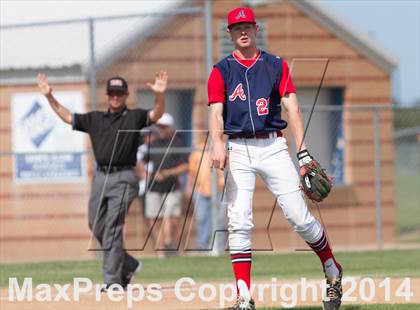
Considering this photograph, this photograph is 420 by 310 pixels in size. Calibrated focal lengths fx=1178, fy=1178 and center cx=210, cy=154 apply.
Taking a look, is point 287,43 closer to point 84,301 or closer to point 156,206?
point 156,206

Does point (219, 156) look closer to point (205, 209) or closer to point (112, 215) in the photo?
point (112, 215)

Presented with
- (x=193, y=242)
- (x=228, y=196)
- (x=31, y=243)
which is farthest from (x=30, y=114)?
(x=228, y=196)

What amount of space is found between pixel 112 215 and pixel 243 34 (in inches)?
124

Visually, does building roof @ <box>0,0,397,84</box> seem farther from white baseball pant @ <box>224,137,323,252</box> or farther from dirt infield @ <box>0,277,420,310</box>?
white baseball pant @ <box>224,137,323,252</box>

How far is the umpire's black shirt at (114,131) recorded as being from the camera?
1141cm

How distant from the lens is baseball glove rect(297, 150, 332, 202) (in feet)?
29.1

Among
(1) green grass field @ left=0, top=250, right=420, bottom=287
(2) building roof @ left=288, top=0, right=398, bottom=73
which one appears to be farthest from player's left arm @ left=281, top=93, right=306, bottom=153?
(2) building roof @ left=288, top=0, right=398, bottom=73

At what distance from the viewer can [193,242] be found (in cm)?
1756

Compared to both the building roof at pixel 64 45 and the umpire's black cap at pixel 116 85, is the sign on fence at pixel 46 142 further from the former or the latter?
the umpire's black cap at pixel 116 85

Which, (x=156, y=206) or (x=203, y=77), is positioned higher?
(x=203, y=77)

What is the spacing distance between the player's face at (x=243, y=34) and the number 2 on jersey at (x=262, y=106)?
427 millimetres

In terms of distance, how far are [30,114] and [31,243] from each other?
195 centimetres

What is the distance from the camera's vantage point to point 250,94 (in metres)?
8.83

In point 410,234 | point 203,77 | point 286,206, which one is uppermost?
point 203,77
